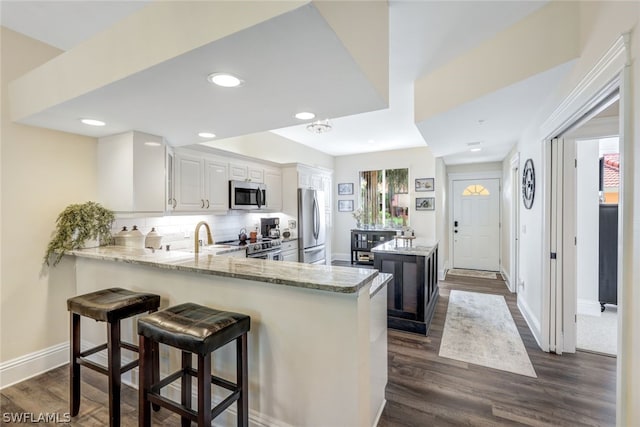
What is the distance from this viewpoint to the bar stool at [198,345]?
141 cm

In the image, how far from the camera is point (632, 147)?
1371 mm

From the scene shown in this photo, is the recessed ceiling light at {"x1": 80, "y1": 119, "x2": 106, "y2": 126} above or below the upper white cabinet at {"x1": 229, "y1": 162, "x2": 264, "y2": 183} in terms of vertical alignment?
above

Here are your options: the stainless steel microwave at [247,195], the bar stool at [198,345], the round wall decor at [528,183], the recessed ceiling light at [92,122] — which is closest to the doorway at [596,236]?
the round wall decor at [528,183]

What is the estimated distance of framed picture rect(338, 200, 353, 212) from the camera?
7398 millimetres

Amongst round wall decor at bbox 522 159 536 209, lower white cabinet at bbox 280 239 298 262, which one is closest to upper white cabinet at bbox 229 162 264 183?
lower white cabinet at bbox 280 239 298 262

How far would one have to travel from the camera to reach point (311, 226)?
5492 millimetres

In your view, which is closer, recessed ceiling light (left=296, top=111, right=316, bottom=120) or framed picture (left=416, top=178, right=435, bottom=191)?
recessed ceiling light (left=296, top=111, right=316, bottom=120)

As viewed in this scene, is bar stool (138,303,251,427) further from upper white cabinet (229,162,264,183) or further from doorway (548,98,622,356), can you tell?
upper white cabinet (229,162,264,183)

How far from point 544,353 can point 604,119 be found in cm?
221

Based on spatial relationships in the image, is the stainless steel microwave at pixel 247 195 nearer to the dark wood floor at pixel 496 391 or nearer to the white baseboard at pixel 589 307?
the dark wood floor at pixel 496 391

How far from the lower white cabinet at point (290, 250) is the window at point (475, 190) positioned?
4114 millimetres

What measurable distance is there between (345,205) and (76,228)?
5.64m

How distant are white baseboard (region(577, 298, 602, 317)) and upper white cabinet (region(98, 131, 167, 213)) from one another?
5363mm

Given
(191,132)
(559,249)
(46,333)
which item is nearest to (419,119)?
(559,249)
